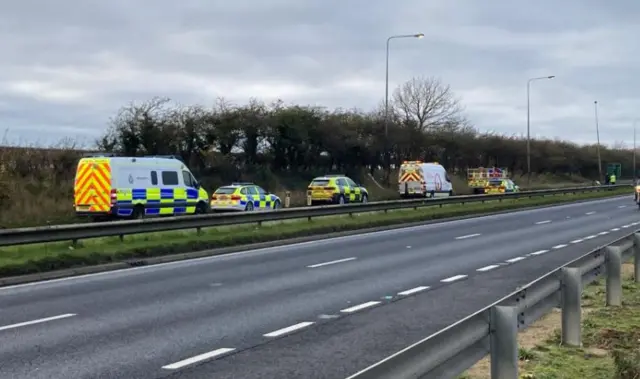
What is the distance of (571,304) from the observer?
23.6ft

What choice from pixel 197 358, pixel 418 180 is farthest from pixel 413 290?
pixel 418 180

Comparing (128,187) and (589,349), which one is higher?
(128,187)

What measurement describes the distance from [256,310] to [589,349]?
Answer: 4.22 meters

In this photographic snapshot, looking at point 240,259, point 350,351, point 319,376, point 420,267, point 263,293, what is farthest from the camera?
point 240,259

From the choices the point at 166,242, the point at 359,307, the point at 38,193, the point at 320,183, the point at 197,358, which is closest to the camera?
the point at 197,358

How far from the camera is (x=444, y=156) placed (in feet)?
216

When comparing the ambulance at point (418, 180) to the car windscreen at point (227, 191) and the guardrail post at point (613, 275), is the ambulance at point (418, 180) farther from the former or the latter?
the guardrail post at point (613, 275)

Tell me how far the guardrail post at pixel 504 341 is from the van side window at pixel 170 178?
2347 centimetres

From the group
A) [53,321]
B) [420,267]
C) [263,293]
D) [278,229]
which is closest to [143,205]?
[278,229]

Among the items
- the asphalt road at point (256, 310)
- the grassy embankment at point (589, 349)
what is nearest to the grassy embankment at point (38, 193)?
the asphalt road at point (256, 310)

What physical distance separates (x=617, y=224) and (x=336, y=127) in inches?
913

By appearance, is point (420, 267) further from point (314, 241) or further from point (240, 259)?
point (314, 241)

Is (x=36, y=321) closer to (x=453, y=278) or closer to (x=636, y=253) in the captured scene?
(x=453, y=278)

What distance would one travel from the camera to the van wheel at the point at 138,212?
26359mm
